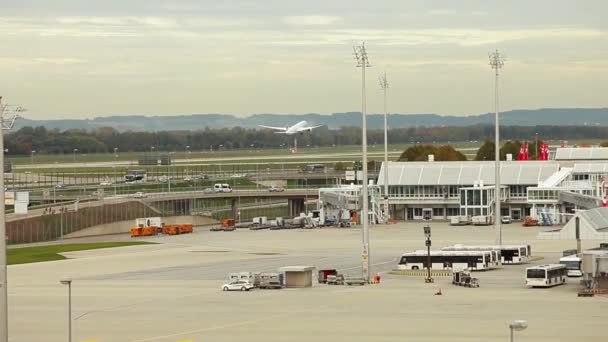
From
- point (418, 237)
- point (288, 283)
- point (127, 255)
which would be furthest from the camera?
point (418, 237)

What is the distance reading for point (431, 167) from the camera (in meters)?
168

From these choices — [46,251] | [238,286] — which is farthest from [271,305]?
[46,251]

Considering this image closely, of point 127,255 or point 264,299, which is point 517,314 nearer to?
point 264,299

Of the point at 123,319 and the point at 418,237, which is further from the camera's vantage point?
the point at 418,237

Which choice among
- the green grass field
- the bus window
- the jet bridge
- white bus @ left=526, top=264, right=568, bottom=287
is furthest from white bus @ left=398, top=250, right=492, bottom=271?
the jet bridge

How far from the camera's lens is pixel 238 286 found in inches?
3194

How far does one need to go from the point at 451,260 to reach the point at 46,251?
43985mm

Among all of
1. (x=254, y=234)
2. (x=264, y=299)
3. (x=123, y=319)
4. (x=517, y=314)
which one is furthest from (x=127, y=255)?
(x=517, y=314)

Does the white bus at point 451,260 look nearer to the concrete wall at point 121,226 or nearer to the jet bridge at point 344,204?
the concrete wall at point 121,226

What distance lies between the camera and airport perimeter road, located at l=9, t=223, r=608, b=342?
194 ft

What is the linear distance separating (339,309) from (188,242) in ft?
215

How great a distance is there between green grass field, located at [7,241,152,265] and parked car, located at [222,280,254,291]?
1258 inches

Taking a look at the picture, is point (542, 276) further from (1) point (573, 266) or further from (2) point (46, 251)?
(2) point (46, 251)

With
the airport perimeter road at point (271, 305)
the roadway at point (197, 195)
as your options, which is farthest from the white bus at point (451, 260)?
the roadway at point (197, 195)
